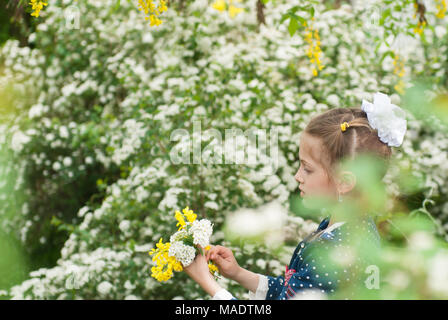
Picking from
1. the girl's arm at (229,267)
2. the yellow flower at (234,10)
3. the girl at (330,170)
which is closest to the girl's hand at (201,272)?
the girl at (330,170)

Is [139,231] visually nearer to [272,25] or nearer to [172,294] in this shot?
[172,294]

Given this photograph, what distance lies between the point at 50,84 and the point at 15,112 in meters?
0.38

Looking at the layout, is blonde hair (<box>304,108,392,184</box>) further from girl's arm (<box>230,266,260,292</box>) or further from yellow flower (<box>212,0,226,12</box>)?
yellow flower (<box>212,0,226,12</box>)

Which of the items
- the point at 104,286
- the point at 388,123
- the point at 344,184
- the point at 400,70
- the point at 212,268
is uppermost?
the point at 400,70

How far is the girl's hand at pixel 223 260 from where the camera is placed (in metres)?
1.34

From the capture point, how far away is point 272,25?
11.6 feet

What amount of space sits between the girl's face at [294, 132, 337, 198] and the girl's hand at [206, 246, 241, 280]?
0.31 m

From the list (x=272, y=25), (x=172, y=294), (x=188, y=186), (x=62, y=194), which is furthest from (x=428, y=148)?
(x=62, y=194)

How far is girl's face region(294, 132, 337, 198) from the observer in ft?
4.01

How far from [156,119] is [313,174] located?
1.58 metres

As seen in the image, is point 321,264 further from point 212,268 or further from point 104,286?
point 104,286

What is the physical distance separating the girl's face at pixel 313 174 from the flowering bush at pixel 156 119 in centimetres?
114

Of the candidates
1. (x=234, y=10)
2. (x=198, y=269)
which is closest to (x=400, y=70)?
(x=234, y=10)

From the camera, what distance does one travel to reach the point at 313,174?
124 centimetres
